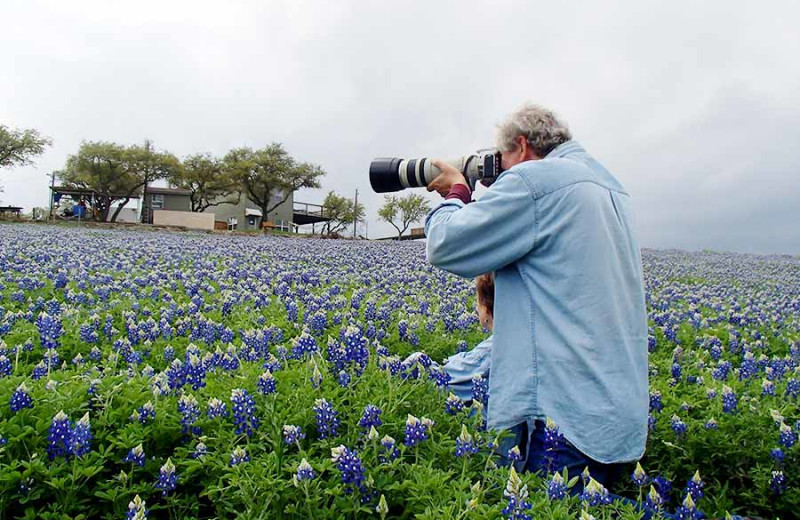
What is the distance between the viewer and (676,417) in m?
3.15

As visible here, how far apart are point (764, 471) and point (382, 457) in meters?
2.14

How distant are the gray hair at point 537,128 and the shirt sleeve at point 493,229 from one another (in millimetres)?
368

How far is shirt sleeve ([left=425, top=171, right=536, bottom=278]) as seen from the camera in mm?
2627

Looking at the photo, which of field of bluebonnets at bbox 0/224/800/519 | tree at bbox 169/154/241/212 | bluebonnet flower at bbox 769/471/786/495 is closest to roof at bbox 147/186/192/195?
tree at bbox 169/154/241/212

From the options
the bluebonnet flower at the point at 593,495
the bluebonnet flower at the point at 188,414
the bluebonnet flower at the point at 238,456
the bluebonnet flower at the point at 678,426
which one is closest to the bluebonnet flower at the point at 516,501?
the bluebonnet flower at the point at 593,495

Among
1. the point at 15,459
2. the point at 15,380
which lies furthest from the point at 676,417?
the point at 15,380

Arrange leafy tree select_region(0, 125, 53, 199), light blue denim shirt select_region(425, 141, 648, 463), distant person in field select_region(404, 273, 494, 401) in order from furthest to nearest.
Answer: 1. leafy tree select_region(0, 125, 53, 199)
2. distant person in field select_region(404, 273, 494, 401)
3. light blue denim shirt select_region(425, 141, 648, 463)

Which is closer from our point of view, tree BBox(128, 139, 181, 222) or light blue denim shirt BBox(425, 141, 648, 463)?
light blue denim shirt BBox(425, 141, 648, 463)

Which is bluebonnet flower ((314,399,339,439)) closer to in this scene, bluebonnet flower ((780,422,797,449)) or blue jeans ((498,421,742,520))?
blue jeans ((498,421,742,520))

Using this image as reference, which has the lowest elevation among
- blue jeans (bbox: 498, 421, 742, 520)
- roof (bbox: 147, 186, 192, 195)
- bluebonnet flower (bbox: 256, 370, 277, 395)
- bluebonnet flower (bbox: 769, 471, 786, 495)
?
bluebonnet flower (bbox: 769, 471, 786, 495)

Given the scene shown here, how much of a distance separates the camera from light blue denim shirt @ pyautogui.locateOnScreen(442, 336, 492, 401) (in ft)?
3.22

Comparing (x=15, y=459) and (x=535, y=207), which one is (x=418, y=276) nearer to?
(x=535, y=207)

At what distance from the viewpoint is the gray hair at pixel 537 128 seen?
2.93 metres

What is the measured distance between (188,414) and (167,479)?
32 centimetres
